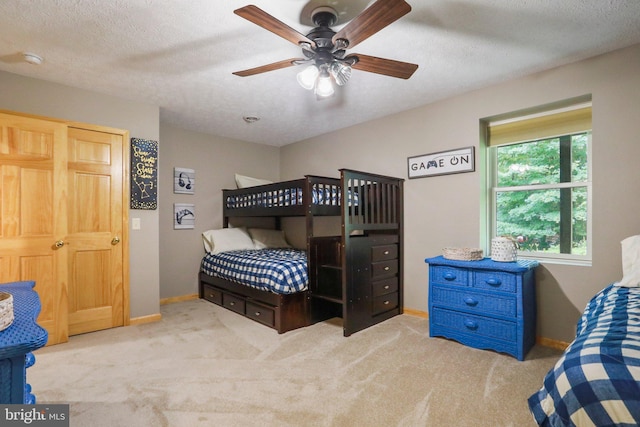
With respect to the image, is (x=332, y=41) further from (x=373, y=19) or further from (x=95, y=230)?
(x=95, y=230)

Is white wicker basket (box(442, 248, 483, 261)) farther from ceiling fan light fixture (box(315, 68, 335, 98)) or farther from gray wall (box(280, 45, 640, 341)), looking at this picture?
ceiling fan light fixture (box(315, 68, 335, 98))

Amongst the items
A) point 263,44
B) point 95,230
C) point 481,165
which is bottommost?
point 95,230

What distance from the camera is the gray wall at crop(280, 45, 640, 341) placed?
2.26m

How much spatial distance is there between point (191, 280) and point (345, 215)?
8.62ft

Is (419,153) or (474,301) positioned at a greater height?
(419,153)

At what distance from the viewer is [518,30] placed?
201cm

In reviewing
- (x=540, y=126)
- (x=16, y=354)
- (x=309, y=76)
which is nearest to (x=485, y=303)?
(x=540, y=126)

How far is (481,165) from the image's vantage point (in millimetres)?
2986

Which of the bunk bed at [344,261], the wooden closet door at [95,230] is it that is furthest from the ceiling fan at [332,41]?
the wooden closet door at [95,230]

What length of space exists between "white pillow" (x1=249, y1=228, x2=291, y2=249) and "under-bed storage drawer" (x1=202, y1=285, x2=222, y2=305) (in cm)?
87

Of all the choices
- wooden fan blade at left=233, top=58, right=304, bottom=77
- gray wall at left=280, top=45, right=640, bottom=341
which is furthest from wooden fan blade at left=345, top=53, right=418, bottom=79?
gray wall at left=280, top=45, right=640, bottom=341

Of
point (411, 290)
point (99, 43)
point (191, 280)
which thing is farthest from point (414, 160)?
point (191, 280)

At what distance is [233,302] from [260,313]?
59cm

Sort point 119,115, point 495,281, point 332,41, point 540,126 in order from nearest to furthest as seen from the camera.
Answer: point 332,41, point 495,281, point 540,126, point 119,115
